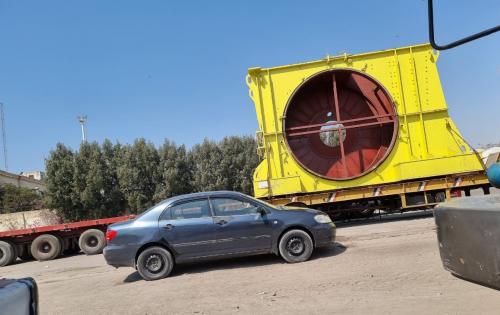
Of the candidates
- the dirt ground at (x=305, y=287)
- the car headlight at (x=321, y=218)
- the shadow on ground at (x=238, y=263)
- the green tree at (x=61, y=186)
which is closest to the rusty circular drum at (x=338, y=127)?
the dirt ground at (x=305, y=287)

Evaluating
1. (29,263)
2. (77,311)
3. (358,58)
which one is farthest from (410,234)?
(29,263)

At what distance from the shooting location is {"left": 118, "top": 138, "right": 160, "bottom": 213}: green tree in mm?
30844

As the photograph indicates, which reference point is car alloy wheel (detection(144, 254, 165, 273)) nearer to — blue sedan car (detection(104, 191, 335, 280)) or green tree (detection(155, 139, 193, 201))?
blue sedan car (detection(104, 191, 335, 280))

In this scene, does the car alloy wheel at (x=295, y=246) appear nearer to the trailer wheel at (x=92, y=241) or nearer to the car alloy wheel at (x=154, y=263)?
the car alloy wheel at (x=154, y=263)

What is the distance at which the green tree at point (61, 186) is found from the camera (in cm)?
3014

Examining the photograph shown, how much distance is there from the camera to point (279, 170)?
12.6 metres

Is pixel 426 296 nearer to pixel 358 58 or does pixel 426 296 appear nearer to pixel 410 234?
pixel 410 234

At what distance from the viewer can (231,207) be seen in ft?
27.0

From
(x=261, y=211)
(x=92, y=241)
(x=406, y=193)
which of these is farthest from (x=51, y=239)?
(x=406, y=193)

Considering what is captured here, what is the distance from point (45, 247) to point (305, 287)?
10.9 metres

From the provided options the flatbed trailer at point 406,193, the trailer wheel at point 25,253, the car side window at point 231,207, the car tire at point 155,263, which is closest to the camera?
the car tire at point 155,263

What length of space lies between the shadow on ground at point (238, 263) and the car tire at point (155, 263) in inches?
11.6

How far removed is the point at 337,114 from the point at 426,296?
8.21m

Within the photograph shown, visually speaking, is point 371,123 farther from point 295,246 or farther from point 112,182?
→ point 112,182
